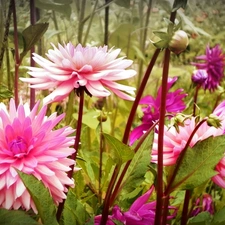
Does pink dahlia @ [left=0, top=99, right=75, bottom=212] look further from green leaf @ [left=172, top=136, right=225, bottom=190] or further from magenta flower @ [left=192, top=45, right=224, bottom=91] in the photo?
magenta flower @ [left=192, top=45, right=224, bottom=91]

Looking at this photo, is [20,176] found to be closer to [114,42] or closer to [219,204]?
[219,204]

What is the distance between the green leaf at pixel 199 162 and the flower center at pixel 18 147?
0.10m

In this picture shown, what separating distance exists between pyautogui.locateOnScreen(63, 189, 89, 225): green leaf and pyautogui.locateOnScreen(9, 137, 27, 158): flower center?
0.07m

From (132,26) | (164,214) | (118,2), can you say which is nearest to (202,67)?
(132,26)

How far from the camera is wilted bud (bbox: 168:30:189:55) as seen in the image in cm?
33

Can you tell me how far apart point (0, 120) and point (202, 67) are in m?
0.62

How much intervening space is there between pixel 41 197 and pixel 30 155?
0.11 ft

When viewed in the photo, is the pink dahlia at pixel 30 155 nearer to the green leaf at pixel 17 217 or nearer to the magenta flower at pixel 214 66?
the green leaf at pixel 17 217

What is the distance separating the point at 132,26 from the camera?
1.05 m

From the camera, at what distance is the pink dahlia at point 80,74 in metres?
0.35

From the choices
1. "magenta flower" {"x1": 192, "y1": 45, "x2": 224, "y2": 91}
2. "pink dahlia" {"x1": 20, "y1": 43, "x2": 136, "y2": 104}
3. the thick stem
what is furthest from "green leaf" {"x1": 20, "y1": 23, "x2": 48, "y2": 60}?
"magenta flower" {"x1": 192, "y1": 45, "x2": 224, "y2": 91}

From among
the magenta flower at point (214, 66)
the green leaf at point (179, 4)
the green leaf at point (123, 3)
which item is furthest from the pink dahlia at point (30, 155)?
the magenta flower at point (214, 66)

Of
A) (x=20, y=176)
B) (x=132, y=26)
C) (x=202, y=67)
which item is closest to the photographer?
(x=20, y=176)

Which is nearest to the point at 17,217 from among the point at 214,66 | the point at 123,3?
the point at 123,3
